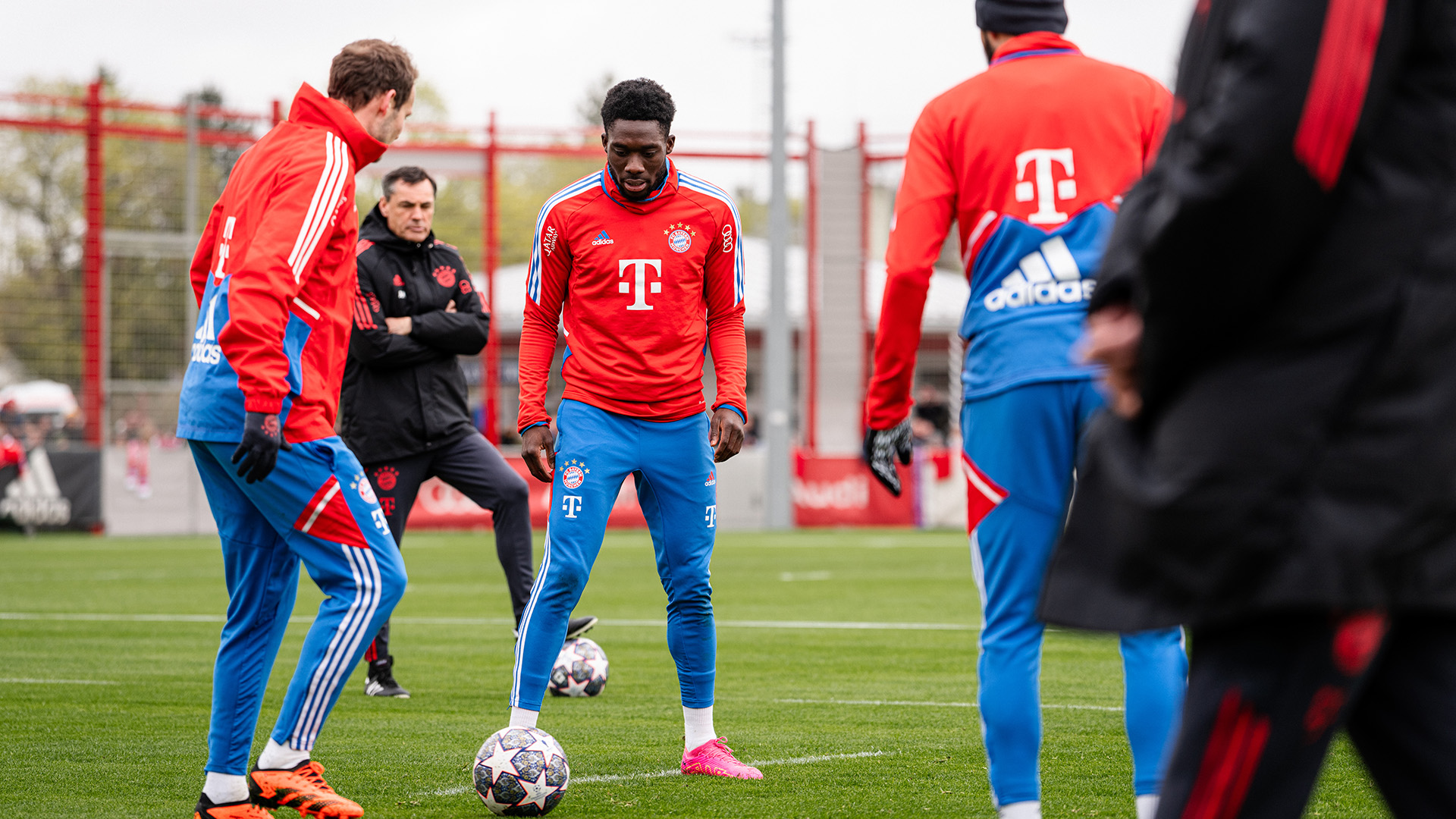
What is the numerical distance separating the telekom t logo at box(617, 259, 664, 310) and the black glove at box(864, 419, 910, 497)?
6.30ft

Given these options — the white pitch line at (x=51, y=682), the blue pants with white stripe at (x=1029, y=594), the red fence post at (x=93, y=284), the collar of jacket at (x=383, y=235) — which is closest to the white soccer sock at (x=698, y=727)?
the blue pants with white stripe at (x=1029, y=594)

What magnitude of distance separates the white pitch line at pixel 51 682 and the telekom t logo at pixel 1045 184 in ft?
20.3

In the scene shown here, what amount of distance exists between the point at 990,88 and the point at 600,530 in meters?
2.35

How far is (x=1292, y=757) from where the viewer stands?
201 cm

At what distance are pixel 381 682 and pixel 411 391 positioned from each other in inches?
58.5

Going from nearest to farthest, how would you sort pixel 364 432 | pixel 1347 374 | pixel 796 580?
pixel 1347 374
pixel 364 432
pixel 796 580

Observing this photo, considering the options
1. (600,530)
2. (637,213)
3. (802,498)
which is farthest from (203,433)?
(802,498)

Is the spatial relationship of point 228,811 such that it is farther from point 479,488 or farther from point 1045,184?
point 479,488

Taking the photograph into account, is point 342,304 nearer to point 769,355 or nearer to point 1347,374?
point 1347,374

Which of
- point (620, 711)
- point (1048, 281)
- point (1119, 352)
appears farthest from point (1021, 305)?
point (620, 711)

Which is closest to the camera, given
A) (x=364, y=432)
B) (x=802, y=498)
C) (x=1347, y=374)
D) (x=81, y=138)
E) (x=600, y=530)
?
(x=1347, y=374)

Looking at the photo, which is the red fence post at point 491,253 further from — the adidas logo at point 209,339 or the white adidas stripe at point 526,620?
the adidas logo at point 209,339

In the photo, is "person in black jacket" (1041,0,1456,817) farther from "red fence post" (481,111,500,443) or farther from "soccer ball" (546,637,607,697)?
"red fence post" (481,111,500,443)

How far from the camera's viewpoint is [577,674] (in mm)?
7578
